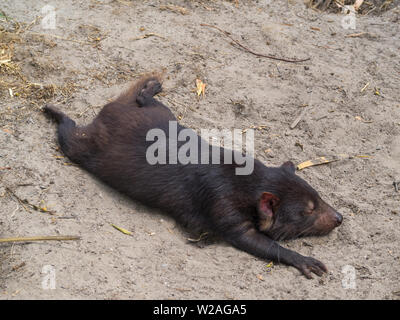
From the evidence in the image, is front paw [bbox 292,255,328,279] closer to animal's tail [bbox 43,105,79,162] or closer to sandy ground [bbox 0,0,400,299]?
sandy ground [bbox 0,0,400,299]

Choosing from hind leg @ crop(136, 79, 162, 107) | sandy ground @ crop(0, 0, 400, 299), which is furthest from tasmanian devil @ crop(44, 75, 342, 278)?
hind leg @ crop(136, 79, 162, 107)

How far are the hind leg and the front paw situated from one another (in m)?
2.49

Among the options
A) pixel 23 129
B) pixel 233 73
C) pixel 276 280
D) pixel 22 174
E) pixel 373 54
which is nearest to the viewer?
pixel 276 280

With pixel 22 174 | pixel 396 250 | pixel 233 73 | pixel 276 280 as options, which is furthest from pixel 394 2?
pixel 22 174

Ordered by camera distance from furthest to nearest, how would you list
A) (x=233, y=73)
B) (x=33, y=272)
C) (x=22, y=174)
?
(x=233, y=73), (x=22, y=174), (x=33, y=272)

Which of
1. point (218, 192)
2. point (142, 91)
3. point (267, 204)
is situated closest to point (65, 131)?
point (142, 91)

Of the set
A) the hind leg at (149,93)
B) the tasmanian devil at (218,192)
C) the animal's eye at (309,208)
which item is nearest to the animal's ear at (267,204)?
the tasmanian devil at (218,192)

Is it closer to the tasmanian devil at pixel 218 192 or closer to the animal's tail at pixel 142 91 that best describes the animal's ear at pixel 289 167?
the tasmanian devil at pixel 218 192

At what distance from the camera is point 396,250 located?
438cm

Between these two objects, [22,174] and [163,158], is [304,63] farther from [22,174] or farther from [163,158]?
[22,174]

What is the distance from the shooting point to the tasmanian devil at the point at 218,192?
4.44 m

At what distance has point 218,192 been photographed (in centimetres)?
449

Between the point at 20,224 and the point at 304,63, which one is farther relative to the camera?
the point at 304,63
